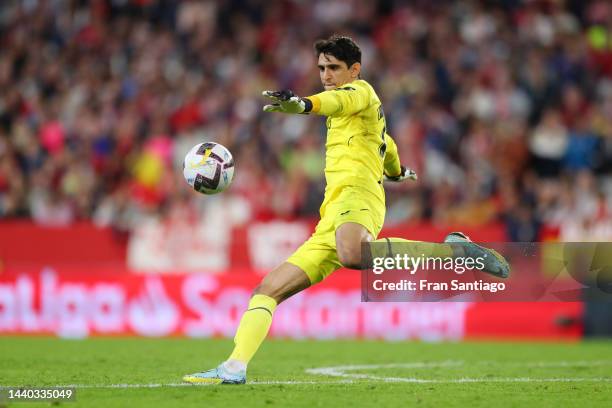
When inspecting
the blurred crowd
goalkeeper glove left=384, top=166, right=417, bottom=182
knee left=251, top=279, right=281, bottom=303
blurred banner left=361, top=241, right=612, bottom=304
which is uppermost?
the blurred crowd

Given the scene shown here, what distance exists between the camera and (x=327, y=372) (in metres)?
8.92

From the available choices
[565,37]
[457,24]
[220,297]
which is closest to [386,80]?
[457,24]

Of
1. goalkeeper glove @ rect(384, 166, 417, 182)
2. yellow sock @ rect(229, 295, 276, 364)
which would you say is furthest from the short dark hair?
yellow sock @ rect(229, 295, 276, 364)

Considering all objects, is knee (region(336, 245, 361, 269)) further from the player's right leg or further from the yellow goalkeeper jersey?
the yellow goalkeeper jersey

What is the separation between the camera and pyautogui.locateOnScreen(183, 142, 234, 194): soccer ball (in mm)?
7734

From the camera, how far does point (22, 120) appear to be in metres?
18.4

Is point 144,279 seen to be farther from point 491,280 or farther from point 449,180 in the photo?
point 491,280

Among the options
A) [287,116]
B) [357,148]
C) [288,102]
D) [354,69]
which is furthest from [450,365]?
[287,116]

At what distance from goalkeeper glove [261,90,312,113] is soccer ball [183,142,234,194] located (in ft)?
3.32

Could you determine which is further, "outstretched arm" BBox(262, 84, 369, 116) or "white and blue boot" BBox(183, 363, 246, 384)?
"white and blue boot" BBox(183, 363, 246, 384)

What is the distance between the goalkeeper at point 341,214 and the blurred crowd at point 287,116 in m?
7.13

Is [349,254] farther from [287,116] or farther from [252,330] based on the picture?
[287,116]

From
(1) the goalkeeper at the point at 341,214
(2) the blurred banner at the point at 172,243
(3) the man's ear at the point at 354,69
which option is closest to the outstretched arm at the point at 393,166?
(1) the goalkeeper at the point at 341,214

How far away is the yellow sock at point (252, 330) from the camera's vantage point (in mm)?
7344
